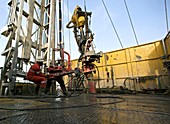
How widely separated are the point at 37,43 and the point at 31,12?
1383 mm

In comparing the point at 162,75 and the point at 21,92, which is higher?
the point at 162,75

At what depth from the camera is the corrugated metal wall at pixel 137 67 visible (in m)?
7.12

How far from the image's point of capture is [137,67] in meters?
7.91

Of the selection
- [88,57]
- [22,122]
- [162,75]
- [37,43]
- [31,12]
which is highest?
[31,12]

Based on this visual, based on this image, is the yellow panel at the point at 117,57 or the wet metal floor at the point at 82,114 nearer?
the wet metal floor at the point at 82,114

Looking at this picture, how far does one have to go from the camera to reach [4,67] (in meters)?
4.66

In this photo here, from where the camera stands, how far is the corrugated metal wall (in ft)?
23.4

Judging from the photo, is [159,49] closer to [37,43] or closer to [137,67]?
[137,67]

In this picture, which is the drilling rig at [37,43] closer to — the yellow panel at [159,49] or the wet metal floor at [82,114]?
the wet metal floor at [82,114]

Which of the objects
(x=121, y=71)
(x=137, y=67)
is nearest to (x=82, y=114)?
(x=137, y=67)

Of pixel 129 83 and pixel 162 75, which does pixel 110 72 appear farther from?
pixel 162 75

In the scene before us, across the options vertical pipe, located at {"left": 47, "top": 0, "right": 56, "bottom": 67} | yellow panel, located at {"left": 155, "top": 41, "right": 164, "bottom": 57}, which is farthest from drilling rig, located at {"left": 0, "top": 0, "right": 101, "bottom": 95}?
yellow panel, located at {"left": 155, "top": 41, "right": 164, "bottom": 57}

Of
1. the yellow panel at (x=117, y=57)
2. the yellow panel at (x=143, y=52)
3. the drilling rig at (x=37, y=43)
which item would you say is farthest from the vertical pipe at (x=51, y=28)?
the yellow panel at (x=143, y=52)

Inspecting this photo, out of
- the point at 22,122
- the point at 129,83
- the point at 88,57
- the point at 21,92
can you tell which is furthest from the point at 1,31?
the point at 129,83
